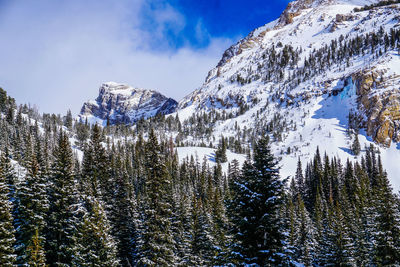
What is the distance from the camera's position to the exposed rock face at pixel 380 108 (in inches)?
6083

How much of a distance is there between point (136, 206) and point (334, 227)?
33.9 meters

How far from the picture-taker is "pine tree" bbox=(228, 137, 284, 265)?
15875 mm

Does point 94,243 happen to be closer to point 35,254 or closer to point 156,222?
point 35,254

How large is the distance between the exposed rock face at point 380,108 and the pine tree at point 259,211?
543 ft

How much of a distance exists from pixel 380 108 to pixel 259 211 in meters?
180

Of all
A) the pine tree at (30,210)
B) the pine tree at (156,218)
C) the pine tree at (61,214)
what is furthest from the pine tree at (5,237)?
the pine tree at (156,218)

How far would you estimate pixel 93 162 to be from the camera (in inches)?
1512

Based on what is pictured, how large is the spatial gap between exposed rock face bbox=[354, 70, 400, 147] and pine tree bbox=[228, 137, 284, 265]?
6517 inches

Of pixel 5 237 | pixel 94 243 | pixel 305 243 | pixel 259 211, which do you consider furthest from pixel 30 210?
pixel 305 243

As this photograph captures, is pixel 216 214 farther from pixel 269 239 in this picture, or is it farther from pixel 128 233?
pixel 269 239

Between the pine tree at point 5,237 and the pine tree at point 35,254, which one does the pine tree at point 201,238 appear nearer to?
the pine tree at point 35,254

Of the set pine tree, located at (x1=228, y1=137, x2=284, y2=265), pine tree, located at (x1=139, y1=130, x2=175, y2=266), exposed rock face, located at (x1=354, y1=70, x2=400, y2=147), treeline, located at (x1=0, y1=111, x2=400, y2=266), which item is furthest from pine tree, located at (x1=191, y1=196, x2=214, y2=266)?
exposed rock face, located at (x1=354, y1=70, x2=400, y2=147)

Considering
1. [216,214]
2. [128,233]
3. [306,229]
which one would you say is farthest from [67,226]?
[306,229]

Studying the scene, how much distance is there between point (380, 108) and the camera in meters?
163
